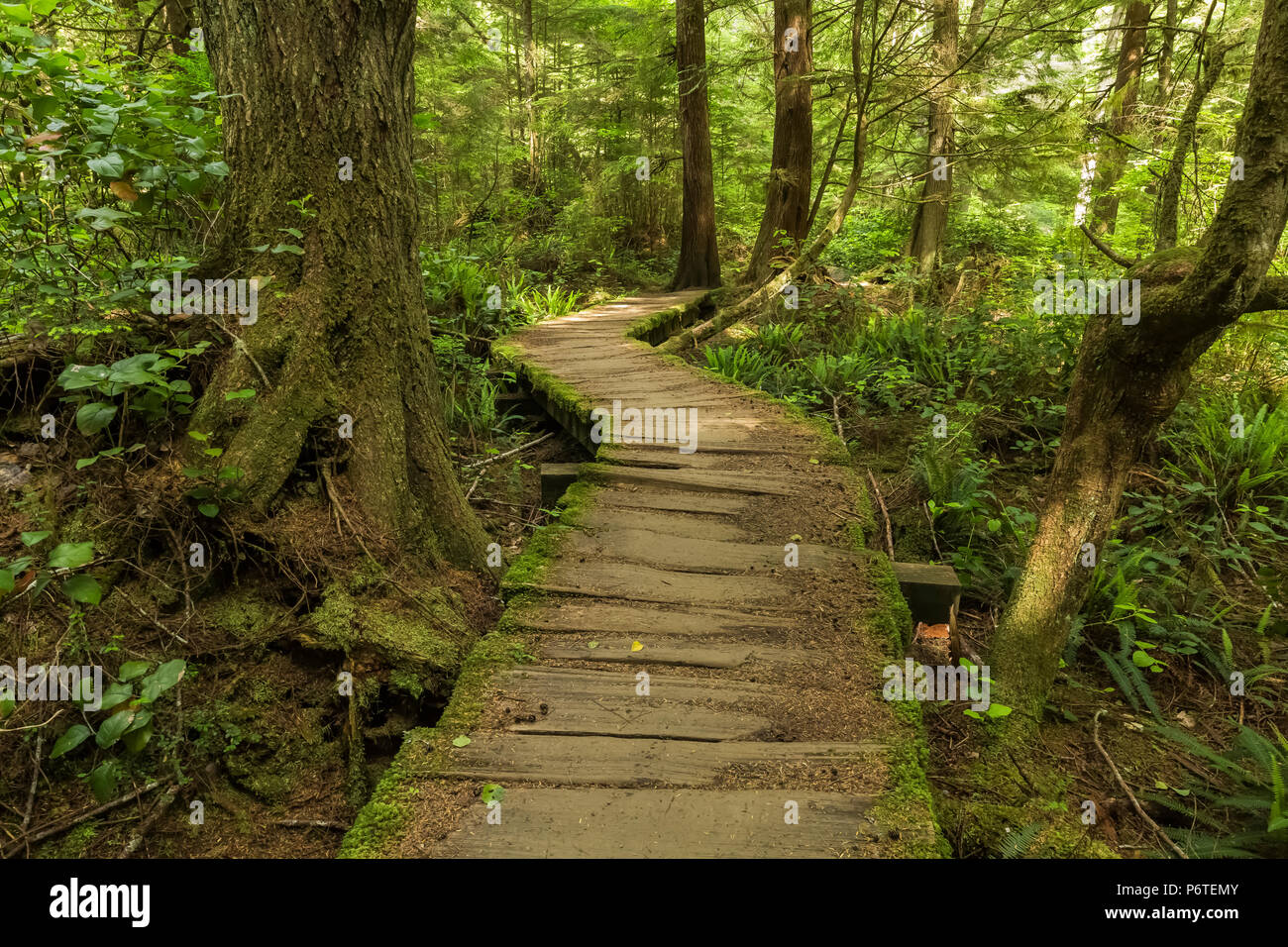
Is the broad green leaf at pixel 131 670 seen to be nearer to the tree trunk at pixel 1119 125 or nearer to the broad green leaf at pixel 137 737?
the broad green leaf at pixel 137 737

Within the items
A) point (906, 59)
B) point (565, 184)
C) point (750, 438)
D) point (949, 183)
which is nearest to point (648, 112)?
point (565, 184)

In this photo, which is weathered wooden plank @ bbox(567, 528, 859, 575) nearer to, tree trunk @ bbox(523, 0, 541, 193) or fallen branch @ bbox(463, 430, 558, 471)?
fallen branch @ bbox(463, 430, 558, 471)

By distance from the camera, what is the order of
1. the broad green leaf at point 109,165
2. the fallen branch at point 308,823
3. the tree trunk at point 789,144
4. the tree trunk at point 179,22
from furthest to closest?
1. the tree trunk at point 789,144
2. the tree trunk at point 179,22
3. the broad green leaf at point 109,165
4. the fallen branch at point 308,823

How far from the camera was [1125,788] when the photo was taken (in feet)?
10.4

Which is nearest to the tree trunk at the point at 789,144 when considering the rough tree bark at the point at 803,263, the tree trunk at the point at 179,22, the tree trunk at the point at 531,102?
the rough tree bark at the point at 803,263

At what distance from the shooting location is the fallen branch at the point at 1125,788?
2859mm

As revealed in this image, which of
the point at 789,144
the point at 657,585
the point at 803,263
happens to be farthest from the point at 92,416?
the point at 789,144

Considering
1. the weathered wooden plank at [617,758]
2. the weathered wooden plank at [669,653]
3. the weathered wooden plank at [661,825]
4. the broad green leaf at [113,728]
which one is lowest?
the weathered wooden plank at [661,825]

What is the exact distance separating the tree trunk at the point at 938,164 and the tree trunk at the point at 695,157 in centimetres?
357

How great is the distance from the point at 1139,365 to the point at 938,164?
7409 mm

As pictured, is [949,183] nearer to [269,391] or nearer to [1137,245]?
[1137,245]

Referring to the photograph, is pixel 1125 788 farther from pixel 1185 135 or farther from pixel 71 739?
pixel 71 739

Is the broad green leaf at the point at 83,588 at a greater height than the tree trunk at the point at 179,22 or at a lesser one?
lesser

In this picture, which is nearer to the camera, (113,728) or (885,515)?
(113,728)
